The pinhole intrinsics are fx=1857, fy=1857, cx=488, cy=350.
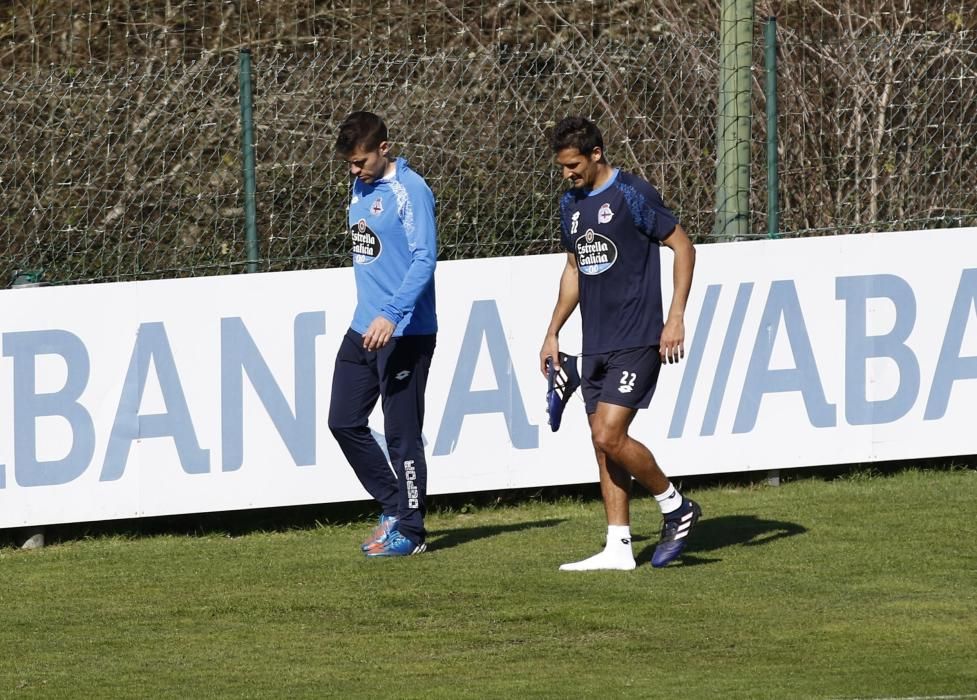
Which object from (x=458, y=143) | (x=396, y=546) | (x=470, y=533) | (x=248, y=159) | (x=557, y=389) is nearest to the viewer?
(x=557, y=389)

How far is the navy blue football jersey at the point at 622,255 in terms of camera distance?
24.4 feet

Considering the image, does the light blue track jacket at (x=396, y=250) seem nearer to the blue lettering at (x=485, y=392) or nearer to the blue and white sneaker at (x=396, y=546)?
the blue and white sneaker at (x=396, y=546)

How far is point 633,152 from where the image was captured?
33.7 feet

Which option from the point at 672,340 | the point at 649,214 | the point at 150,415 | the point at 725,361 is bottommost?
the point at 150,415

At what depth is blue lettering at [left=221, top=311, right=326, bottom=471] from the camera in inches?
351

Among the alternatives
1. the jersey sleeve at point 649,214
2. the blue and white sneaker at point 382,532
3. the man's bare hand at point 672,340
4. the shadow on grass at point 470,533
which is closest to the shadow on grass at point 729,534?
the shadow on grass at point 470,533

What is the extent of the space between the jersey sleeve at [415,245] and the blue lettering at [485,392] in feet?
4.62

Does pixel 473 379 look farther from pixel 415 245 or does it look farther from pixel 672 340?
pixel 672 340

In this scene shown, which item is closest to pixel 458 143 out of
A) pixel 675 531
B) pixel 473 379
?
pixel 473 379

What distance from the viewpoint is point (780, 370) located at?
373 inches

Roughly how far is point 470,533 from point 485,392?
2.46 feet

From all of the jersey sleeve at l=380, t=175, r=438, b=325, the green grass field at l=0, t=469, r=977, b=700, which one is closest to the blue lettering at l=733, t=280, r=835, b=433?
the green grass field at l=0, t=469, r=977, b=700

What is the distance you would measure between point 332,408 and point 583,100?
107 inches

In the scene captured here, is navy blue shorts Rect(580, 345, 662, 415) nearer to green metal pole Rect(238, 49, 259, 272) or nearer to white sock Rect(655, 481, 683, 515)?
white sock Rect(655, 481, 683, 515)
